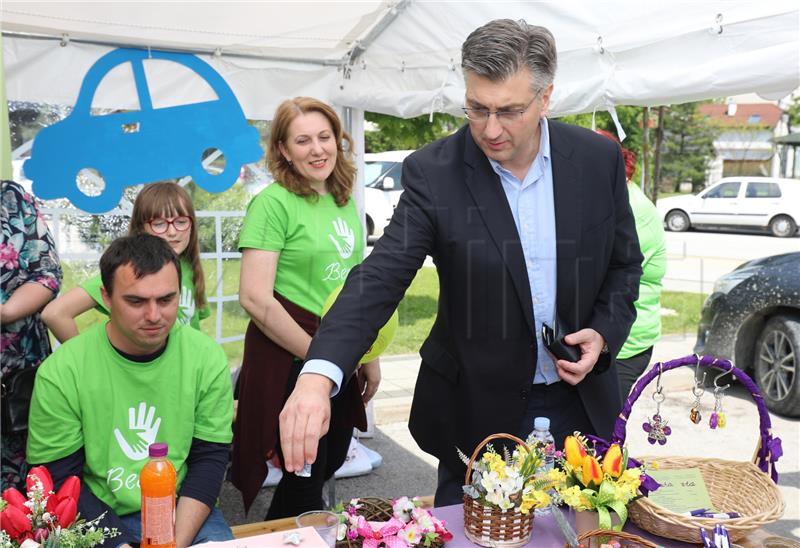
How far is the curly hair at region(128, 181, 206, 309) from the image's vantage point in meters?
3.32

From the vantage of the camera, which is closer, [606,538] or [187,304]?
[606,538]

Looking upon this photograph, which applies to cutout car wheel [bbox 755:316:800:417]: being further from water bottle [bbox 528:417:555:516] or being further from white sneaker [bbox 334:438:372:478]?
water bottle [bbox 528:417:555:516]

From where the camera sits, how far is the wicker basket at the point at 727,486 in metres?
1.69

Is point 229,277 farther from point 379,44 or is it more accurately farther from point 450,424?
point 450,424

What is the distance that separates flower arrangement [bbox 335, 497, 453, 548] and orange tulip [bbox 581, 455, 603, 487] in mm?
345

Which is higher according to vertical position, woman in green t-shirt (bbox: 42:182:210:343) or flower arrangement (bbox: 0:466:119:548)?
woman in green t-shirt (bbox: 42:182:210:343)

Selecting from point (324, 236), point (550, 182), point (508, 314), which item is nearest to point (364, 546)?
point (508, 314)

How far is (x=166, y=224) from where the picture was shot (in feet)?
10.9

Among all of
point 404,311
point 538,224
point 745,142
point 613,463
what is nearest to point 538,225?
point 538,224

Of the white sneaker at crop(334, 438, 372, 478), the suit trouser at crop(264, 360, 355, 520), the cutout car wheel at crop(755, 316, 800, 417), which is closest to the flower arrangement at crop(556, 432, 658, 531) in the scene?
the suit trouser at crop(264, 360, 355, 520)

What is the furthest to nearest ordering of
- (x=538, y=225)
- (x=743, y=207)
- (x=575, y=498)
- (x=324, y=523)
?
(x=743, y=207) → (x=538, y=225) → (x=324, y=523) → (x=575, y=498)

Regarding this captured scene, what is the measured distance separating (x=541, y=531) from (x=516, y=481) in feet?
0.76

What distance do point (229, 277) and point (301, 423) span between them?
10.3ft

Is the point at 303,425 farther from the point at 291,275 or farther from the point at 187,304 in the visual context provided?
the point at 187,304
